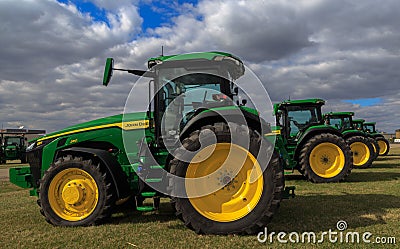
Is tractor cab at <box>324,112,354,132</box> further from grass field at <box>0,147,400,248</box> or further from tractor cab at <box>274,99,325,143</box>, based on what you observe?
grass field at <box>0,147,400,248</box>

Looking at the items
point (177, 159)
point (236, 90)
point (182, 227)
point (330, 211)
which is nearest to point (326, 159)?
point (330, 211)

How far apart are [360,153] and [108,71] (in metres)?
12.2

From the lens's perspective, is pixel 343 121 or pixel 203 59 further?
pixel 343 121

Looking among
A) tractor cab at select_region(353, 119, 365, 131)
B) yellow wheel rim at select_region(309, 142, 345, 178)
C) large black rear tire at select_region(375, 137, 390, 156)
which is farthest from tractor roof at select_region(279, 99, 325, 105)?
large black rear tire at select_region(375, 137, 390, 156)

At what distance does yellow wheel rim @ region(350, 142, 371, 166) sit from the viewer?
13.7 m

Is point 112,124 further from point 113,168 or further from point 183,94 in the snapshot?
point 183,94

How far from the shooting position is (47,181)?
16.6ft

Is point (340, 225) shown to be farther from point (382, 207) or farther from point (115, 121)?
point (115, 121)

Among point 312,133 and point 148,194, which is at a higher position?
point 312,133

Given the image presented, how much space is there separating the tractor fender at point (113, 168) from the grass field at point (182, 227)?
537 millimetres

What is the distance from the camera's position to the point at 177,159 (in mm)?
4586

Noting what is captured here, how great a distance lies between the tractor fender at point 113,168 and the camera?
16.6ft

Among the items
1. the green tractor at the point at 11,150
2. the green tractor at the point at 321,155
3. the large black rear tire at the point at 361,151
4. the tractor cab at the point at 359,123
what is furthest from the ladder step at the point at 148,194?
the green tractor at the point at 11,150

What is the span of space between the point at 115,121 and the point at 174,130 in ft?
3.76
